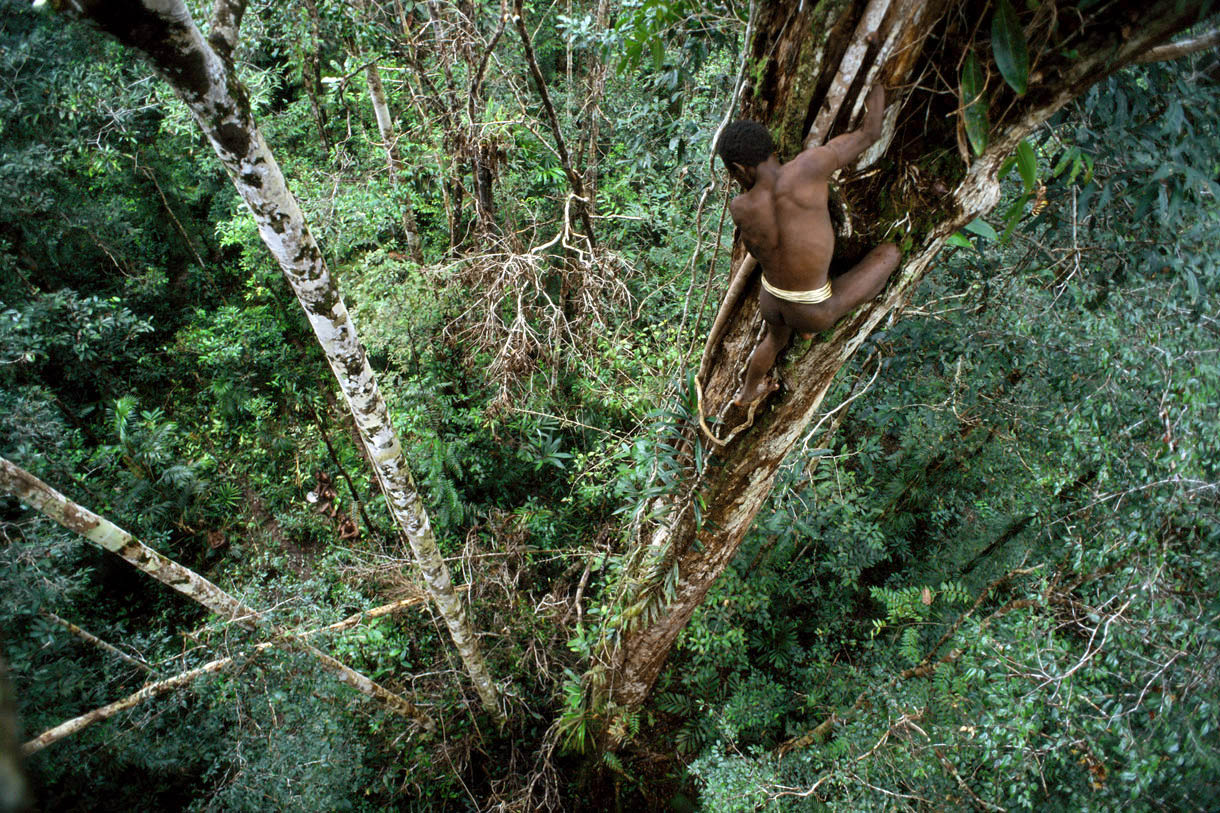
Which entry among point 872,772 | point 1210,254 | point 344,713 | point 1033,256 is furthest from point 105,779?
point 1210,254

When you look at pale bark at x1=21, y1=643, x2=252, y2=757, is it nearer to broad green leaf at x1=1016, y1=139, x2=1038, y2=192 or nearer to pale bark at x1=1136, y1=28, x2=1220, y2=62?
broad green leaf at x1=1016, y1=139, x2=1038, y2=192

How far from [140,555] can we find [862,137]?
4.01 metres

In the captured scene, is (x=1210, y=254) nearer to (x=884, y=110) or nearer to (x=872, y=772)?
(x=884, y=110)

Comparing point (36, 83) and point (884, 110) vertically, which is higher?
point (36, 83)

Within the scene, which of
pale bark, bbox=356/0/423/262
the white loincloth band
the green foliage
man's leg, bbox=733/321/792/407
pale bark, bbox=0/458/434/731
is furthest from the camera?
pale bark, bbox=356/0/423/262

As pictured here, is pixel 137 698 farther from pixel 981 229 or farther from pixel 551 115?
pixel 981 229

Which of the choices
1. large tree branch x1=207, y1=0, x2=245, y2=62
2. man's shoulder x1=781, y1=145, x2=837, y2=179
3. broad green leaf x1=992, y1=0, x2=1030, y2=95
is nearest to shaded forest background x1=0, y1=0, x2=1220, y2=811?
broad green leaf x1=992, y1=0, x2=1030, y2=95

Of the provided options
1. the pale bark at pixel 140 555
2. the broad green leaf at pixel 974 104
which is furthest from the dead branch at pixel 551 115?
the pale bark at pixel 140 555

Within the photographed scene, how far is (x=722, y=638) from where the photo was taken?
443cm

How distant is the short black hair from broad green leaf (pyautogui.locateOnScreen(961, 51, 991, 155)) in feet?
1.82

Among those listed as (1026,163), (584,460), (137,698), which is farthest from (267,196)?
(584,460)

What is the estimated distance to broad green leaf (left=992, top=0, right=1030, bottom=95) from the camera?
5.11 feet

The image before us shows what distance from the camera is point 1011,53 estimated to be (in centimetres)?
157

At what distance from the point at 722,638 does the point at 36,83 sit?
7885 millimetres
